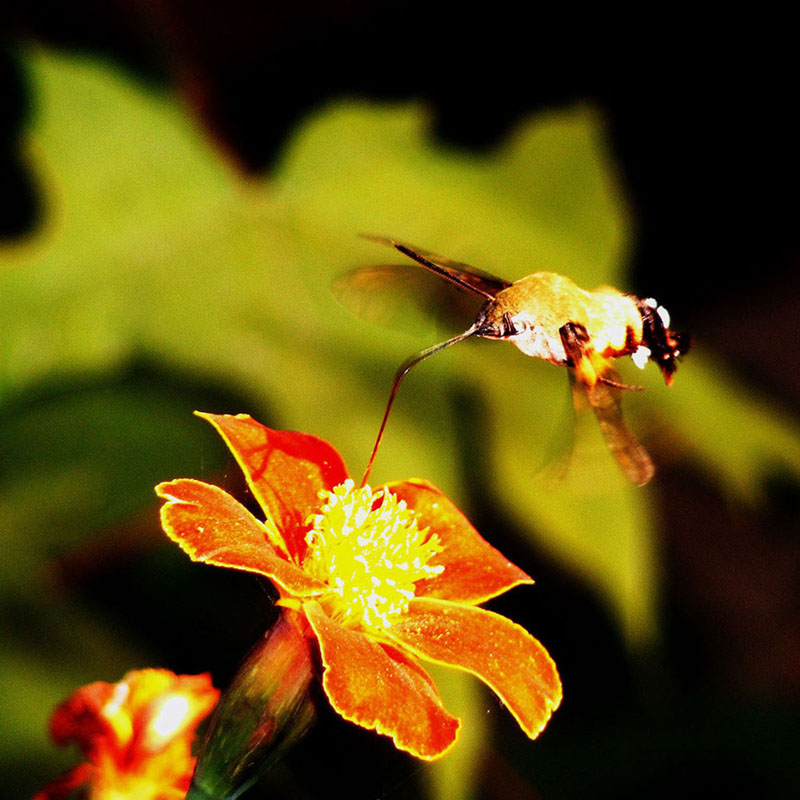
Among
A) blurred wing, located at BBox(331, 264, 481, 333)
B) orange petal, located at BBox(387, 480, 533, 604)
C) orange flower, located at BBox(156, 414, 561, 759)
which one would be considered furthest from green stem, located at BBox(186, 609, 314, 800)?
blurred wing, located at BBox(331, 264, 481, 333)

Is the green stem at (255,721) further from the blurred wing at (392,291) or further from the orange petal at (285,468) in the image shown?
the blurred wing at (392,291)

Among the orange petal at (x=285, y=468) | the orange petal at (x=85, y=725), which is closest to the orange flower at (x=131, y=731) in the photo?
the orange petal at (x=85, y=725)

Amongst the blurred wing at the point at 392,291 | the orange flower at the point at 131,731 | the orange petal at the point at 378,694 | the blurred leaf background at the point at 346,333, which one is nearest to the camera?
the orange petal at the point at 378,694

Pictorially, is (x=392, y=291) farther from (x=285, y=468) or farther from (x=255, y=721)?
(x=255, y=721)

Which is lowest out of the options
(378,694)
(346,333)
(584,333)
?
(346,333)

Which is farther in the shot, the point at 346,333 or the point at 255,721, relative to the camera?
the point at 346,333

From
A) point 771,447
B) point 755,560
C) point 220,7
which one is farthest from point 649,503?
point 220,7

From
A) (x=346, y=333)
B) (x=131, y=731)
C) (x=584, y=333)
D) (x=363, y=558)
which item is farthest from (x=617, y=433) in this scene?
(x=346, y=333)
